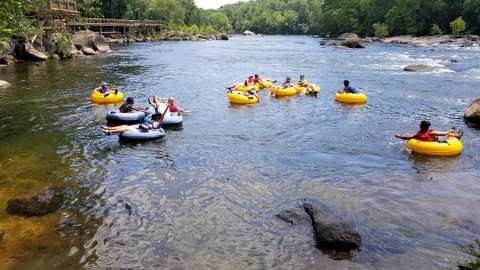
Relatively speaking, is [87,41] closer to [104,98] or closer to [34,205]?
[104,98]

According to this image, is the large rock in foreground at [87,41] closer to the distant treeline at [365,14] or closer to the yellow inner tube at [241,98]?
the distant treeline at [365,14]

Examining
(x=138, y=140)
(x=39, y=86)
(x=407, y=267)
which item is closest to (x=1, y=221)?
(x=138, y=140)

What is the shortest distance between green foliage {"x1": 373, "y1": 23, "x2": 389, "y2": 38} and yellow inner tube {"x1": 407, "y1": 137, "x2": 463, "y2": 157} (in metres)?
71.6

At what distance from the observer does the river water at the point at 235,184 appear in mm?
7766

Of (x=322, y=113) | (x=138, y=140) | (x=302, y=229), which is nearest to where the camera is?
(x=302, y=229)

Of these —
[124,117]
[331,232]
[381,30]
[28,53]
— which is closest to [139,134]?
[124,117]

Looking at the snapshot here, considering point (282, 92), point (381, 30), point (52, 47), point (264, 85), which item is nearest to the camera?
point (282, 92)

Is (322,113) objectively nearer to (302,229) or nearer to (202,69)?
(302,229)

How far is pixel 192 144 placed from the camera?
1428 cm

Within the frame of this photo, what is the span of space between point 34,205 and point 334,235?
607 centimetres

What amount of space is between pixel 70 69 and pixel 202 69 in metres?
9.84

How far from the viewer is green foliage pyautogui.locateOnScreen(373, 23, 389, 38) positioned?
3135 inches

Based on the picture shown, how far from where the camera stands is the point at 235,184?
1087 cm

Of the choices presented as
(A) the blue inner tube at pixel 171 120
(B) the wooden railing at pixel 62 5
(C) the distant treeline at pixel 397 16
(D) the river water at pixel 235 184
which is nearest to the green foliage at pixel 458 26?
(C) the distant treeline at pixel 397 16
